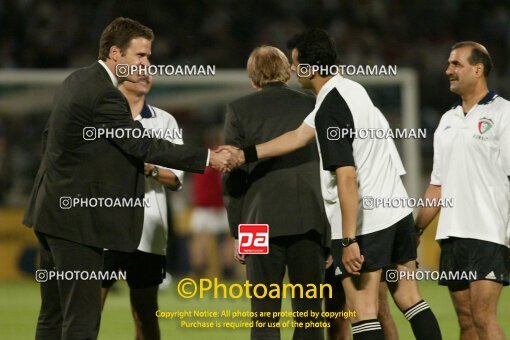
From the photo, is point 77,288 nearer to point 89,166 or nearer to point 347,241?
point 89,166

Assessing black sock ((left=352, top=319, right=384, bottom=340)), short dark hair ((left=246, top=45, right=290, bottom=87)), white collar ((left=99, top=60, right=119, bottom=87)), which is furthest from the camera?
short dark hair ((left=246, top=45, right=290, bottom=87))

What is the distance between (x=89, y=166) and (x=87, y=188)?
0.12 m

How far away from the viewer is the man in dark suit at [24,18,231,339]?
5070 millimetres

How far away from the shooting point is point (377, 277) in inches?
206

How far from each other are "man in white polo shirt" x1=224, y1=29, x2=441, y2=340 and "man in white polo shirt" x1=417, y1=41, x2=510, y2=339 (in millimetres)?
366

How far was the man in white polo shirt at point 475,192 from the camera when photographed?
5.57 m

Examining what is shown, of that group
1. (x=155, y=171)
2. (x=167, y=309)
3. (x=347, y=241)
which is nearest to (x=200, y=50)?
(x=167, y=309)

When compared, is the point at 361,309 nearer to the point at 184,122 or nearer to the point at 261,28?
the point at 184,122

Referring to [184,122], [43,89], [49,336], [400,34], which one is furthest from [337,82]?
[400,34]

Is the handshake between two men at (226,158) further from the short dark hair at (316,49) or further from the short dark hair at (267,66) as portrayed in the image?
the short dark hair at (316,49)

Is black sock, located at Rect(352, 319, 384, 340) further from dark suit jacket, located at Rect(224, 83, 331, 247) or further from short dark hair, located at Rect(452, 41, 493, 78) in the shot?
short dark hair, located at Rect(452, 41, 493, 78)

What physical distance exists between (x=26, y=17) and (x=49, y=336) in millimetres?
11524

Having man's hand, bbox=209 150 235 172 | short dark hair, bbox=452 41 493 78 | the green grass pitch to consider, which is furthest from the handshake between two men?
the green grass pitch

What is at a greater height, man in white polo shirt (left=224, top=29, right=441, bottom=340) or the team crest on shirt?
the team crest on shirt
